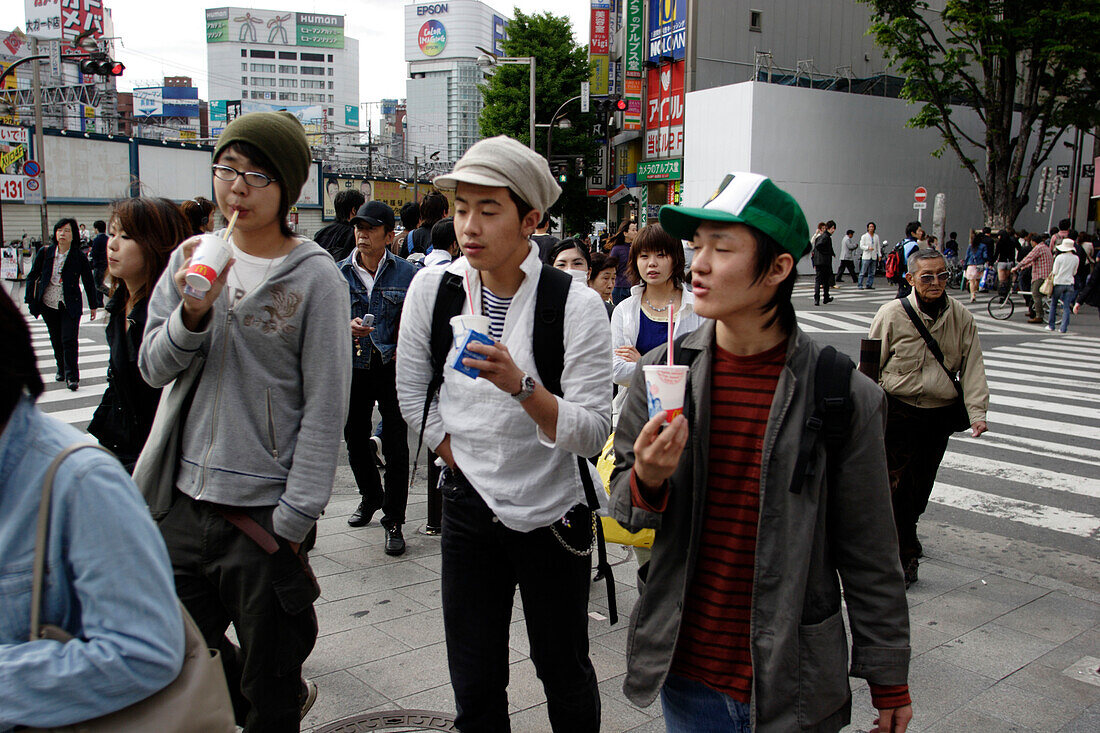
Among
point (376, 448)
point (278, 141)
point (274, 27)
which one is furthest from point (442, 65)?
point (278, 141)

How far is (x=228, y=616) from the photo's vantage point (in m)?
2.44

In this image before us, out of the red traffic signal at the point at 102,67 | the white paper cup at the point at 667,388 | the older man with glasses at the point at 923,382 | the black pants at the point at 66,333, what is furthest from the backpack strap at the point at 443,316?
the red traffic signal at the point at 102,67

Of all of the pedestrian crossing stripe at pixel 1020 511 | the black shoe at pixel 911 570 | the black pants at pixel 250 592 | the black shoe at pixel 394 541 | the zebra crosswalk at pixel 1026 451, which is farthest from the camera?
the zebra crosswalk at pixel 1026 451

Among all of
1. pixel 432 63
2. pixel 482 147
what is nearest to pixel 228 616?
pixel 482 147

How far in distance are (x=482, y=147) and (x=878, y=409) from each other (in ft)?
4.29

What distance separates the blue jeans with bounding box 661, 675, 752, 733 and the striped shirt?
1088 mm

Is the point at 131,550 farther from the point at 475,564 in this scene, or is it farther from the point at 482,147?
the point at 482,147

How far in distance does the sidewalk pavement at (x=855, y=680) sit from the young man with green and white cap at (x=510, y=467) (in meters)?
0.86

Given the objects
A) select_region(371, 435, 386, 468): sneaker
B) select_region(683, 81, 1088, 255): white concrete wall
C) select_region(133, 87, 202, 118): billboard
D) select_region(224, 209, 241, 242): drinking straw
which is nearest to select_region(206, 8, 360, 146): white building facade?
select_region(133, 87, 202, 118): billboard

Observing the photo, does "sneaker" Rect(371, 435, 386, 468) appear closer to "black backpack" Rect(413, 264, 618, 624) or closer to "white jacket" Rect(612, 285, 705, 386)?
"white jacket" Rect(612, 285, 705, 386)

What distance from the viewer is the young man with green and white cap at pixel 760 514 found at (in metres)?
1.83

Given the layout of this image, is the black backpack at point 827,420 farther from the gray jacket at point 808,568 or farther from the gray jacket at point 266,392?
the gray jacket at point 266,392

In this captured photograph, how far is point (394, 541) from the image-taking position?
199 inches

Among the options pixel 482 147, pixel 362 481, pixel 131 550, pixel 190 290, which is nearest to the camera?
pixel 131 550
